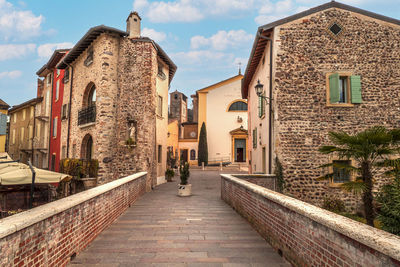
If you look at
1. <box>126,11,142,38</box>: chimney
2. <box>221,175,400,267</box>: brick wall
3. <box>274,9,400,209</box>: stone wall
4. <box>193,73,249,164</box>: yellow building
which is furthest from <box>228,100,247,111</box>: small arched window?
<box>221,175,400,267</box>: brick wall

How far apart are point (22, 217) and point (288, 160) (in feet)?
29.4

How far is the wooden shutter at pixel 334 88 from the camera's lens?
10.2 metres

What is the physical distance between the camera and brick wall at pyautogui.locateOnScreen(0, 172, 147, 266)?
104 inches

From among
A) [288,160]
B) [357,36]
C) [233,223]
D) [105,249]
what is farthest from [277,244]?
[357,36]

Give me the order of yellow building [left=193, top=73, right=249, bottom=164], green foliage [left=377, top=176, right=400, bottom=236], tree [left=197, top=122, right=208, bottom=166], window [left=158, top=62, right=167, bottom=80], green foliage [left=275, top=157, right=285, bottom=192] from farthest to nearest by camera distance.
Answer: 1. yellow building [left=193, top=73, right=249, bottom=164]
2. tree [left=197, top=122, right=208, bottom=166]
3. window [left=158, top=62, right=167, bottom=80]
4. green foliage [left=275, top=157, right=285, bottom=192]
5. green foliage [left=377, top=176, right=400, bottom=236]

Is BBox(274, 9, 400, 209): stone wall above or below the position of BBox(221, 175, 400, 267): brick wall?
above

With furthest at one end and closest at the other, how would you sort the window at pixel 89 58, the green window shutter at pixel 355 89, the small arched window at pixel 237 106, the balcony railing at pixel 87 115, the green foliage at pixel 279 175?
1. the small arched window at pixel 237 106
2. the window at pixel 89 58
3. the balcony railing at pixel 87 115
4. the green window shutter at pixel 355 89
5. the green foliage at pixel 279 175

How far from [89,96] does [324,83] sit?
12262mm

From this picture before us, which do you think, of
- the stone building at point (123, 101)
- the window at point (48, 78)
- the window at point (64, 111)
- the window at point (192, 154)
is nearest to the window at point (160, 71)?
the stone building at point (123, 101)

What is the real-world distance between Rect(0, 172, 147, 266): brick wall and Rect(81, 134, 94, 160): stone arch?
9.98 m

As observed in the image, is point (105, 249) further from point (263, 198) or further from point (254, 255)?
point (263, 198)

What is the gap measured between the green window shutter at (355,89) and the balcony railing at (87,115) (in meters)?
11.7

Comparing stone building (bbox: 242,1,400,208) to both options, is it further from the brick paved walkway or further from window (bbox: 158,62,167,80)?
window (bbox: 158,62,167,80)

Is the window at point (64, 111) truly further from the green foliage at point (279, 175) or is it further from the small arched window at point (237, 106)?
the small arched window at point (237, 106)
